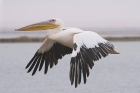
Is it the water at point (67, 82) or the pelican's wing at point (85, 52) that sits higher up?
the pelican's wing at point (85, 52)

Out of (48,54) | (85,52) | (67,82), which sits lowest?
(67,82)

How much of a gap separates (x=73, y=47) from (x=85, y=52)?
0.28m

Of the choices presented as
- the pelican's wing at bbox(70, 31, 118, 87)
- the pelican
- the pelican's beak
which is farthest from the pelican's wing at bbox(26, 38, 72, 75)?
the pelican's wing at bbox(70, 31, 118, 87)

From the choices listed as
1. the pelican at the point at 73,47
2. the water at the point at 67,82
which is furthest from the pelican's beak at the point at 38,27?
the water at the point at 67,82

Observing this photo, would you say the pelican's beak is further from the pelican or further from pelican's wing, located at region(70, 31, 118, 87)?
pelican's wing, located at region(70, 31, 118, 87)

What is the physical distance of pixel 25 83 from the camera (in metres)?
14.0

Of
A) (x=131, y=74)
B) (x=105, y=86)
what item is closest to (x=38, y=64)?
(x=105, y=86)

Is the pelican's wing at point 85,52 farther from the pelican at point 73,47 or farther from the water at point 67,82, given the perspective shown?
the water at point 67,82

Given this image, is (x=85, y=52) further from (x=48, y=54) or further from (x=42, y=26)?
Result: (x=48, y=54)

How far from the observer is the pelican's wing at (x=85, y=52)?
22.5ft

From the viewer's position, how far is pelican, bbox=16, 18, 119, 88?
6914mm

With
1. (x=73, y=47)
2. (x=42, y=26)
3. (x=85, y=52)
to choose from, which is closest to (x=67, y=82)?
(x=42, y=26)

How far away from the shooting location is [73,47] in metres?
7.39

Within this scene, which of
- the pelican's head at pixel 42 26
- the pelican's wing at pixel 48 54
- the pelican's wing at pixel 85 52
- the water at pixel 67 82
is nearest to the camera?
the pelican's wing at pixel 85 52
